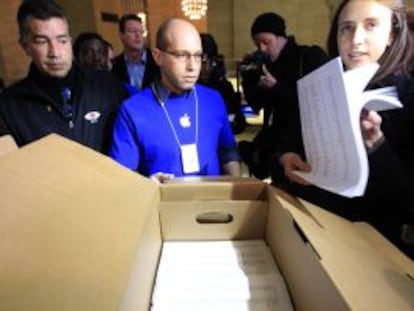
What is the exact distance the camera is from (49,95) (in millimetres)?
1222

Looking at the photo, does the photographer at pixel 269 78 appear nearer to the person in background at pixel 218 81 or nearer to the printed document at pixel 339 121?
the person in background at pixel 218 81

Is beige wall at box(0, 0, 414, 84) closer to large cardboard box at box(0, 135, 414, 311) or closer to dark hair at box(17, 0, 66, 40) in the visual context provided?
dark hair at box(17, 0, 66, 40)

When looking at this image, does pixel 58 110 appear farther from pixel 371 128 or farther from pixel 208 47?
pixel 208 47

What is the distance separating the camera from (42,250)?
431 mm

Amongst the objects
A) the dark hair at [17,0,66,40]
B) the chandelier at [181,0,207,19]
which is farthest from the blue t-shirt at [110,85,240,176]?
the chandelier at [181,0,207,19]

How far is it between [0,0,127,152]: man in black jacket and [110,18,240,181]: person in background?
122 mm

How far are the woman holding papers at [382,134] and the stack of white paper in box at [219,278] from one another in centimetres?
19

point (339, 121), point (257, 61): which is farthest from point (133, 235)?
point (257, 61)

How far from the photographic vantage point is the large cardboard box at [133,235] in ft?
1.29

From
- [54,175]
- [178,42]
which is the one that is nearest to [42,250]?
[54,175]

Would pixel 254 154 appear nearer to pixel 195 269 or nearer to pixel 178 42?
pixel 178 42

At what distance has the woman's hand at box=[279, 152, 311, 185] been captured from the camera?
0.76 meters

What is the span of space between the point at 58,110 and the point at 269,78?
1.15 m

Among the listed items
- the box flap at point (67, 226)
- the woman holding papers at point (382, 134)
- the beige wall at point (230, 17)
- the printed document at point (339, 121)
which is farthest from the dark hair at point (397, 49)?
the beige wall at point (230, 17)
